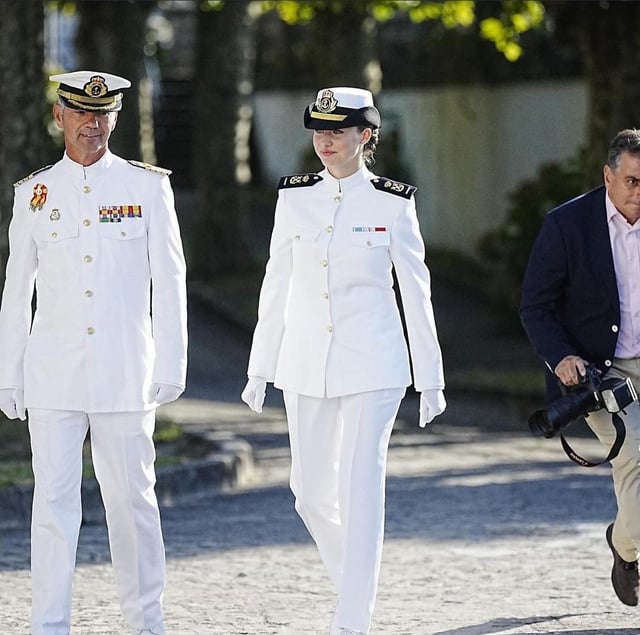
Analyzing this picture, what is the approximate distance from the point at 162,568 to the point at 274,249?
3.84 feet

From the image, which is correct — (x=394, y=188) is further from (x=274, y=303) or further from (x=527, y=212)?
(x=527, y=212)

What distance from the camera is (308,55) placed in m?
28.8

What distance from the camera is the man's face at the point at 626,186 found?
627 cm

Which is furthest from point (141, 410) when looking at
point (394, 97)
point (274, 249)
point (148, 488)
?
point (394, 97)

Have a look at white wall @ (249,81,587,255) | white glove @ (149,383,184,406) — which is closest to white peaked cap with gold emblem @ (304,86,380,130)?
white glove @ (149,383,184,406)

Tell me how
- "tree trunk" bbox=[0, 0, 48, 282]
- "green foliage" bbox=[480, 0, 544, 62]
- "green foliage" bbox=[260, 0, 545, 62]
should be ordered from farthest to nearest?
"green foliage" bbox=[260, 0, 545, 62]
"green foliage" bbox=[480, 0, 544, 62]
"tree trunk" bbox=[0, 0, 48, 282]

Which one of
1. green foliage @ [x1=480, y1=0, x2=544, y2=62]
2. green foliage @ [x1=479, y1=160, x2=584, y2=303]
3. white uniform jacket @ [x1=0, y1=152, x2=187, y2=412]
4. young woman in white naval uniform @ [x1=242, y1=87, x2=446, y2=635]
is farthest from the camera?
green foliage @ [x1=479, y1=160, x2=584, y2=303]

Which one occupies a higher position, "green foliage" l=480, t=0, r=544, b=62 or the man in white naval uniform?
"green foliage" l=480, t=0, r=544, b=62

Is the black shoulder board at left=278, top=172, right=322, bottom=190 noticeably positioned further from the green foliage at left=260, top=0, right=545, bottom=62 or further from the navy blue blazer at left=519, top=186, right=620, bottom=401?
the green foliage at left=260, top=0, right=545, bottom=62

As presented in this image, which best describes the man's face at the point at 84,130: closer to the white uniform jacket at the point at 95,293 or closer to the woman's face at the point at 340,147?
the white uniform jacket at the point at 95,293

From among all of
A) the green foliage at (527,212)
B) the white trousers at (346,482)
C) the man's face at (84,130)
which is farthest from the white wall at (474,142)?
the man's face at (84,130)

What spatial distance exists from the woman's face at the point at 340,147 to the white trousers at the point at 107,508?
1.06 m

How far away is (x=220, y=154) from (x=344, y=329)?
16344mm

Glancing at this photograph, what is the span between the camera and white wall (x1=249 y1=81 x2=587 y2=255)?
803 inches
